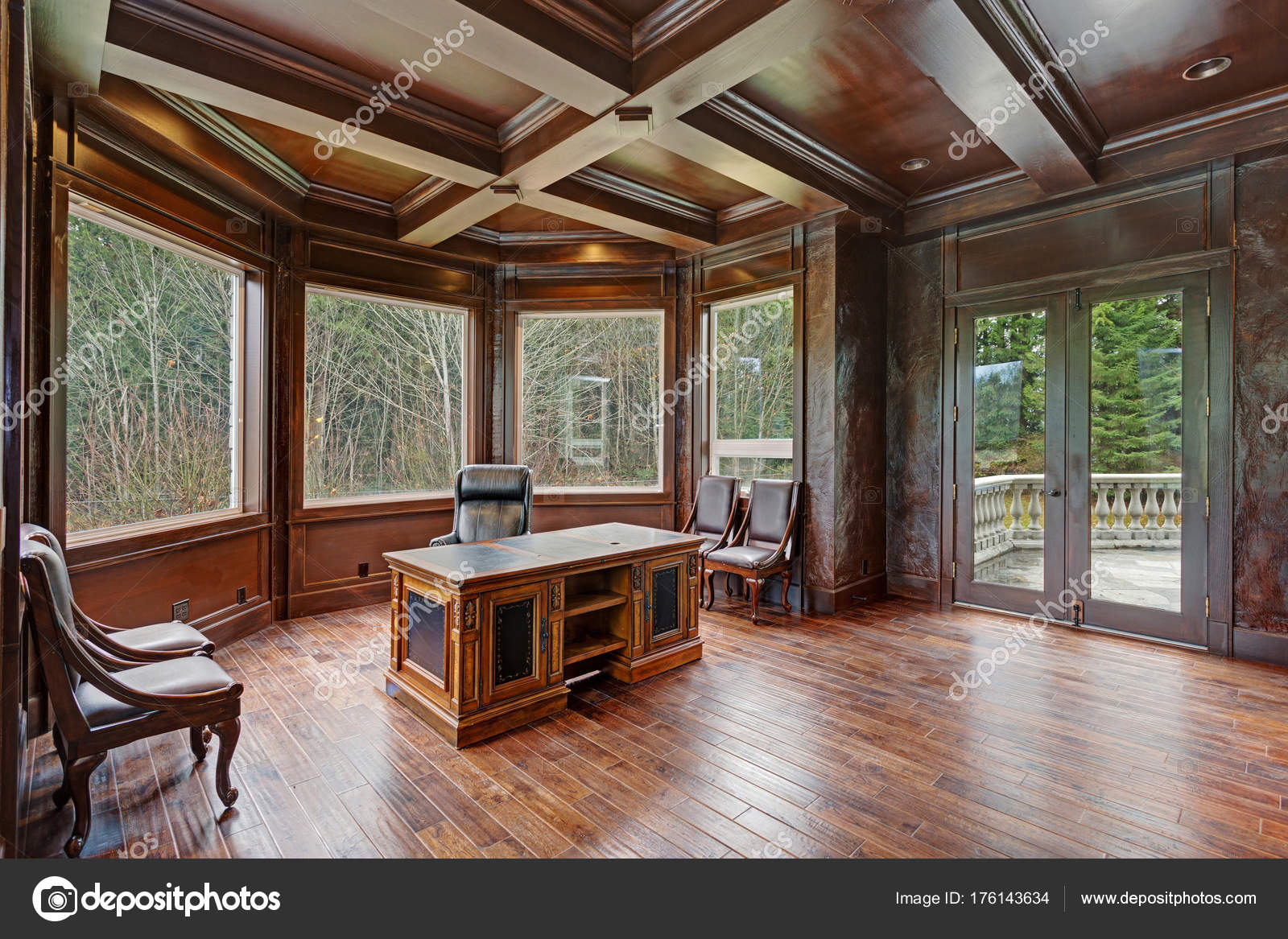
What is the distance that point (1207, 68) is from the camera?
328 centimetres

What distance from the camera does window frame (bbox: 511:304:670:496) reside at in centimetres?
589

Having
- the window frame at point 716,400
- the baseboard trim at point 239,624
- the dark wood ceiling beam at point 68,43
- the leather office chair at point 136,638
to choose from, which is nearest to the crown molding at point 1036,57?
the window frame at point 716,400

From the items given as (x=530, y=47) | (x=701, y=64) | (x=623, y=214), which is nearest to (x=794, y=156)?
(x=623, y=214)

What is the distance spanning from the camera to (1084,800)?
232 cm

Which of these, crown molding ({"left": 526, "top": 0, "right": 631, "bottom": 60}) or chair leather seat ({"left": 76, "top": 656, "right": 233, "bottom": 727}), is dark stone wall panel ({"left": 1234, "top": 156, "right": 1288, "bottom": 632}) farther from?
chair leather seat ({"left": 76, "top": 656, "right": 233, "bottom": 727})

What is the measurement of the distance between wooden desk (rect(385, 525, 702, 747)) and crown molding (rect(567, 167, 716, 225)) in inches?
101

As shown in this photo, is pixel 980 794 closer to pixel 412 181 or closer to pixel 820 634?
pixel 820 634

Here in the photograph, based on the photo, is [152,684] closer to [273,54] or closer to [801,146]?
[273,54]

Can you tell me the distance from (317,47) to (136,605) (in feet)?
10.2

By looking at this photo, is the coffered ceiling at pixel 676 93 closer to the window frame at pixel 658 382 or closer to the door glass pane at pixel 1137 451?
the door glass pane at pixel 1137 451

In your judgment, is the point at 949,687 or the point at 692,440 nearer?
the point at 949,687

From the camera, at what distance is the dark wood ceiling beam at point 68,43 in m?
2.49

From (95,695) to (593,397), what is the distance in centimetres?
434
